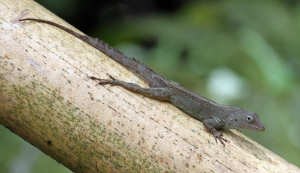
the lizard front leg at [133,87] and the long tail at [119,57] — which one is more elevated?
the long tail at [119,57]

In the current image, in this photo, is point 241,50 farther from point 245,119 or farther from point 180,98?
point 180,98

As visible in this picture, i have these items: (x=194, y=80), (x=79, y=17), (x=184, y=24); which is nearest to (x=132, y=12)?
(x=79, y=17)

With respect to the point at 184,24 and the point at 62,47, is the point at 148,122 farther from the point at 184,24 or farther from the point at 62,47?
the point at 184,24

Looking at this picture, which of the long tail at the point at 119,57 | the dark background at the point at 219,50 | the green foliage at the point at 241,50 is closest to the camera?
the long tail at the point at 119,57

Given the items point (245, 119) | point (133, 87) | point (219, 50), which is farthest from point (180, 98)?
point (219, 50)

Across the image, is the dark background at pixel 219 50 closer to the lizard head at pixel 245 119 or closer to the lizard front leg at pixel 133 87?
the lizard head at pixel 245 119

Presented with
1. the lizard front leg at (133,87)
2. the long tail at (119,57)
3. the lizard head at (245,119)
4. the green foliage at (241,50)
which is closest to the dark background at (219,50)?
the green foliage at (241,50)
